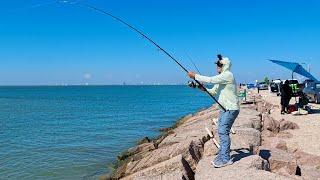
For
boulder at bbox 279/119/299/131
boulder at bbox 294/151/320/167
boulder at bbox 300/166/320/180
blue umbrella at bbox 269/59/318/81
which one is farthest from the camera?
blue umbrella at bbox 269/59/318/81

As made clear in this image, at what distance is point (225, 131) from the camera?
24.4 ft

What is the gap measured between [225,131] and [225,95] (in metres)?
0.59

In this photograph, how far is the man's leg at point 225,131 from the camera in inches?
291

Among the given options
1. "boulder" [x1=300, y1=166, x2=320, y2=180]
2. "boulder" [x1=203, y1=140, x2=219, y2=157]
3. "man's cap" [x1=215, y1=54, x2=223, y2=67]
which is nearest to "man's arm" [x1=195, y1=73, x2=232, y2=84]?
"man's cap" [x1=215, y1=54, x2=223, y2=67]

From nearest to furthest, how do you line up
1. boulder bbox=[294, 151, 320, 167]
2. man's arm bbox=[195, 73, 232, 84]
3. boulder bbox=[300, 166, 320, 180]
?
man's arm bbox=[195, 73, 232, 84]
boulder bbox=[300, 166, 320, 180]
boulder bbox=[294, 151, 320, 167]

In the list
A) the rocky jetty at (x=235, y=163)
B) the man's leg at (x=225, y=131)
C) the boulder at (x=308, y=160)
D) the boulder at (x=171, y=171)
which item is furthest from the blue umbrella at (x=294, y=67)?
the man's leg at (x=225, y=131)

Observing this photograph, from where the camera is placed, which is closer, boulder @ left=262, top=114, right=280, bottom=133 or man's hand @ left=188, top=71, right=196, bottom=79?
man's hand @ left=188, top=71, right=196, bottom=79

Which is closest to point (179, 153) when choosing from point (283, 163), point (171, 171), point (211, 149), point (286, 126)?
point (211, 149)

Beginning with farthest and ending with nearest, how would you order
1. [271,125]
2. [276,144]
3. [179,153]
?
[271,125] → [276,144] → [179,153]

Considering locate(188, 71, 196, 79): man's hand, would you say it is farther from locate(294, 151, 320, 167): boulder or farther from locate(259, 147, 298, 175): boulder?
locate(294, 151, 320, 167): boulder

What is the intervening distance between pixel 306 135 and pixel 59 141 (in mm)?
11850

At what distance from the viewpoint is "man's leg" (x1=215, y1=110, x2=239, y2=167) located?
7383 mm

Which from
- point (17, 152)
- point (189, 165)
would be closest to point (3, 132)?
point (17, 152)

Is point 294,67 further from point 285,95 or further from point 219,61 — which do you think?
point 219,61
